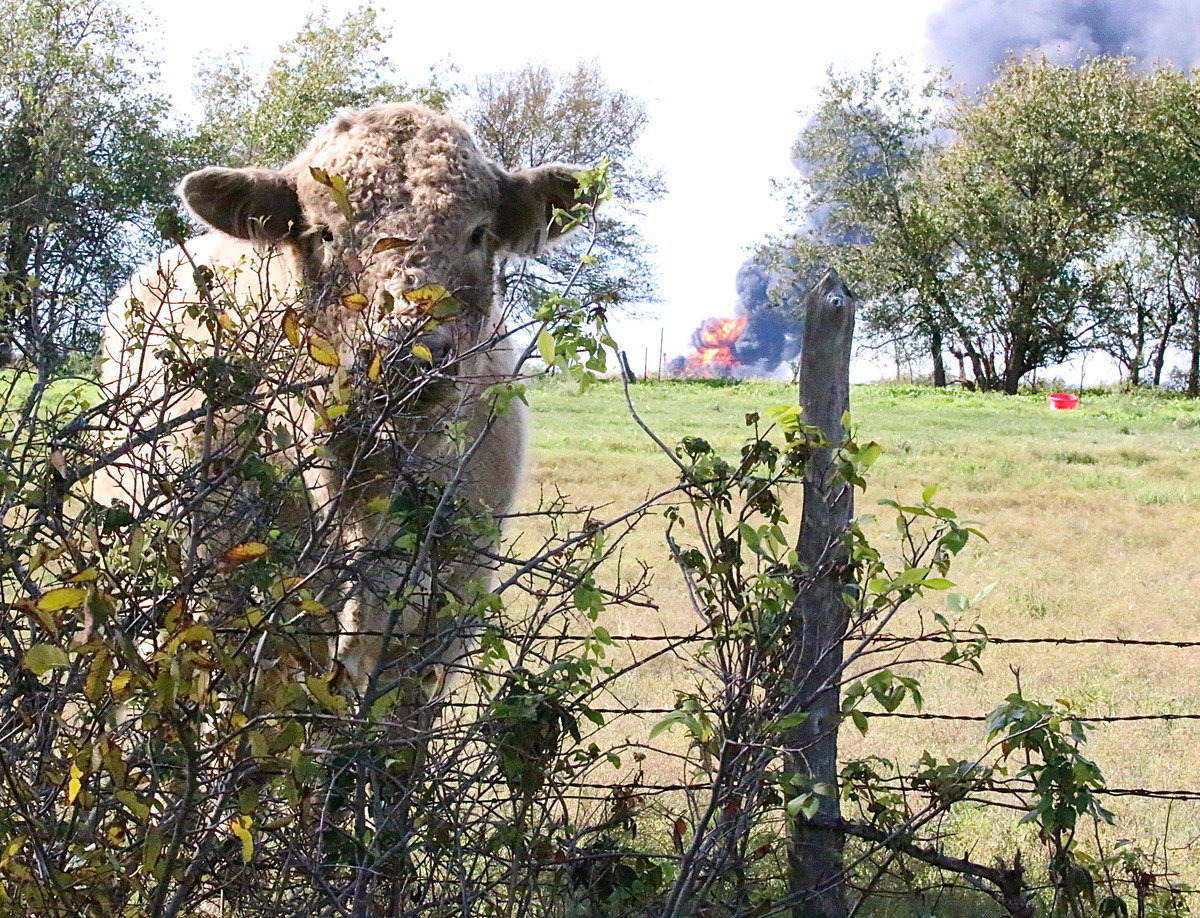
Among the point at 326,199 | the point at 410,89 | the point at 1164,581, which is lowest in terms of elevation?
the point at 1164,581

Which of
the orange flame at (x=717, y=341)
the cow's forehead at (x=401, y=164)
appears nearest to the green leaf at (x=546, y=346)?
the cow's forehead at (x=401, y=164)

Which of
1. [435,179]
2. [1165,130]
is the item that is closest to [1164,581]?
[435,179]

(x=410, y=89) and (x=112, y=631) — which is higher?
(x=410, y=89)

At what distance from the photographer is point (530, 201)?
5535 millimetres

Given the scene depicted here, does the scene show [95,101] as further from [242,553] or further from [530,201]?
[242,553]

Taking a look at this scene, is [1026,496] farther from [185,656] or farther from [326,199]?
[185,656]

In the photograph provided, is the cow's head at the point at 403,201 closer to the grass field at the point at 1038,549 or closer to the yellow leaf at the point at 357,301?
the grass field at the point at 1038,549

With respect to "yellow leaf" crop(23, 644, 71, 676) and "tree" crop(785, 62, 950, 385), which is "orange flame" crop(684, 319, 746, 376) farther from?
"yellow leaf" crop(23, 644, 71, 676)

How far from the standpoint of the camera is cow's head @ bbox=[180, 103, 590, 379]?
4.69 metres

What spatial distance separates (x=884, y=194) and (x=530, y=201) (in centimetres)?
4801

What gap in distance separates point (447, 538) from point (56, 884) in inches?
46.2

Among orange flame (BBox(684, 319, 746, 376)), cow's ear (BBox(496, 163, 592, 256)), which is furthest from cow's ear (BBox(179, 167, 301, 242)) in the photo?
orange flame (BBox(684, 319, 746, 376))

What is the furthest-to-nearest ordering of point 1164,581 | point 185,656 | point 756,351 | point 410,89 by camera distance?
point 756,351 < point 410,89 < point 1164,581 < point 185,656

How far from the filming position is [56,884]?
7.08 feet
